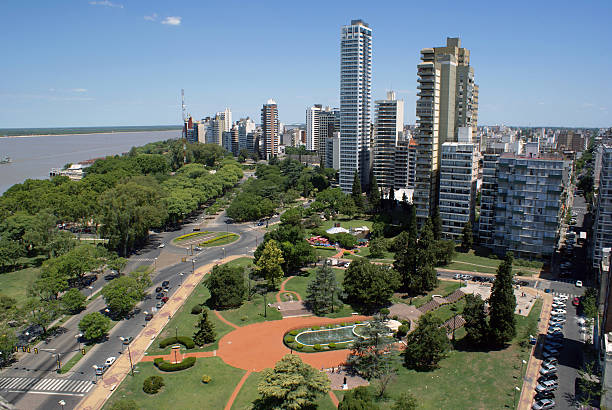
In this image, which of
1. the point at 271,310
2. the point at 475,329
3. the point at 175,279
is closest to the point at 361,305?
the point at 271,310

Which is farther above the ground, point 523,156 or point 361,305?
point 523,156

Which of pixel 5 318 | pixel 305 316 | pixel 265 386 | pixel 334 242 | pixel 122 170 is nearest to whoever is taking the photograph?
pixel 265 386

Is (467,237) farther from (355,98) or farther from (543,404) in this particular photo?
(355,98)

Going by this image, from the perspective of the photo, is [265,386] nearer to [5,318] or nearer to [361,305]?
[361,305]

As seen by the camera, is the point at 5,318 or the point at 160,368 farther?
the point at 5,318

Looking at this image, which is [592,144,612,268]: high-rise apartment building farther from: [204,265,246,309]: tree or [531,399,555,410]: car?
[204,265,246,309]: tree

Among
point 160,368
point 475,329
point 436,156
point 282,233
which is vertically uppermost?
point 436,156

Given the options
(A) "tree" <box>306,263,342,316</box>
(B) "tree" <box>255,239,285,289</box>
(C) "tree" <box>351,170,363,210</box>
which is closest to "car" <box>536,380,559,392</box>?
(A) "tree" <box>306,263,342,316</box>

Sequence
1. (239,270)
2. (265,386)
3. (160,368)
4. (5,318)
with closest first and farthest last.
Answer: (265,386), (160,368), (5,318), (239,270)
